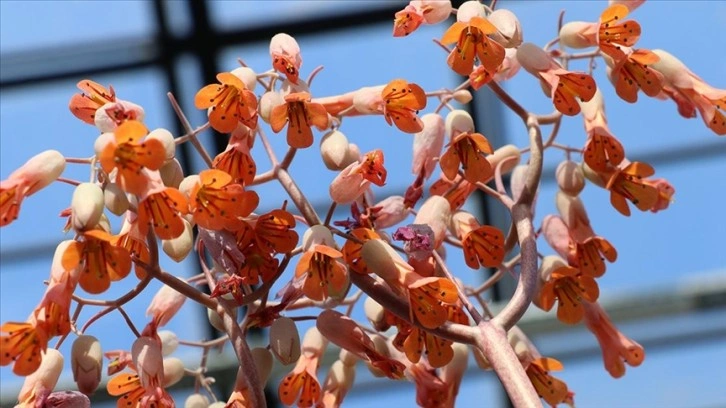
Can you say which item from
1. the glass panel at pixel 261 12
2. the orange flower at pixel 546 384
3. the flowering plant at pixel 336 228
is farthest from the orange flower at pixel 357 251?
the glass panel at pixel 261 12

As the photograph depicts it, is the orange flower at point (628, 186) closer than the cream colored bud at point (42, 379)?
No

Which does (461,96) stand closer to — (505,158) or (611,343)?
(505,158)

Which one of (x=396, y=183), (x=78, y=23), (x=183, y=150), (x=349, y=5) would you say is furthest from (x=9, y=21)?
(x=396, y=183)

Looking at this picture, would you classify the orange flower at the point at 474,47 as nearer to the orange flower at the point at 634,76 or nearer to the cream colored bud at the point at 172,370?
the orange flower at the point at 634,76

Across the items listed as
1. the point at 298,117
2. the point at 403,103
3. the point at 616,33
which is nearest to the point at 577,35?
the point at 616,33

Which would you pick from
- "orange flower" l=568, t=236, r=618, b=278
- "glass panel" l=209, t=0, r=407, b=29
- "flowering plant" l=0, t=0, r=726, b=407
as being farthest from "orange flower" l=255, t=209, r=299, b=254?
"glass panel" l=209, t=0, r=407, b=29
